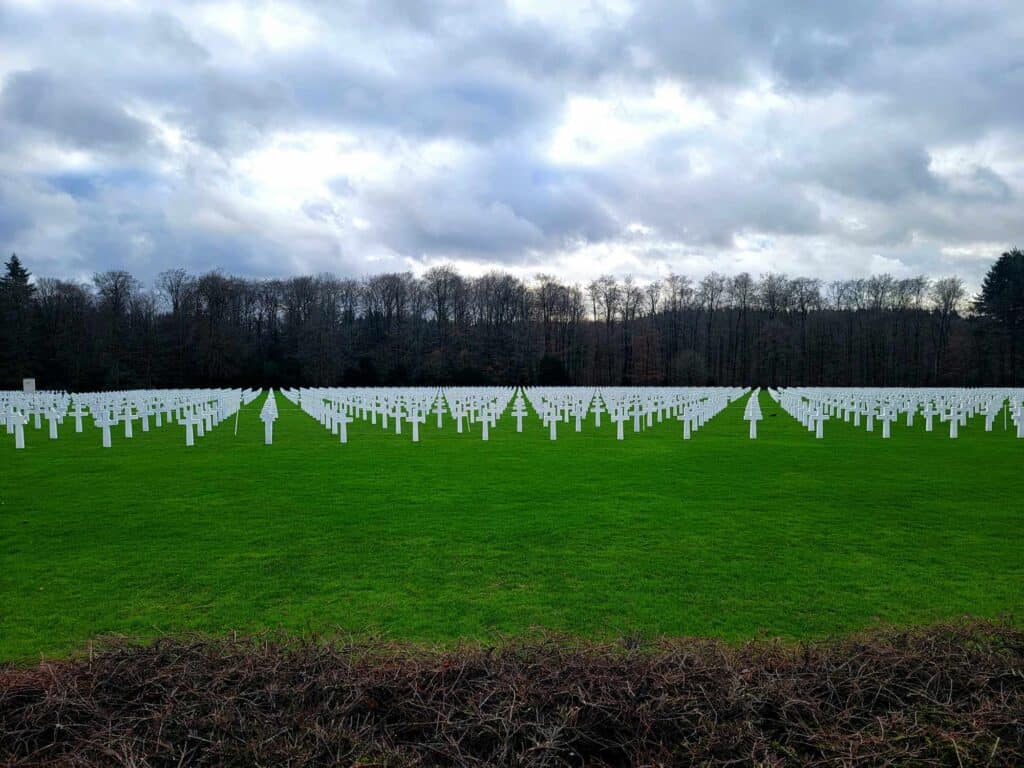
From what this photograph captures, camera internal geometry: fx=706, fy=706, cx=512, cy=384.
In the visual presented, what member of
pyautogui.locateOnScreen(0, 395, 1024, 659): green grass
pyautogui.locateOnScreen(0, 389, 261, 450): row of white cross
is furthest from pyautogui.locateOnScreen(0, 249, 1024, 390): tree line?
pyautogui.locateOnScreen(0, 395, 1024, 659): green grass

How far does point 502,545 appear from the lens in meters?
7.63

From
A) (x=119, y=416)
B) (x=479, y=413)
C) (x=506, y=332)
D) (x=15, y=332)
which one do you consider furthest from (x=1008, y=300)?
(x=15, y=332)

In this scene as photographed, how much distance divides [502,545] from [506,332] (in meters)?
82.7

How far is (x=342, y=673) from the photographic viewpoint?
305 cm

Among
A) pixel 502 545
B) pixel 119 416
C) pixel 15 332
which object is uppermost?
pixel 15 332

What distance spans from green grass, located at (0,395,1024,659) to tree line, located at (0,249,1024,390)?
207 feet

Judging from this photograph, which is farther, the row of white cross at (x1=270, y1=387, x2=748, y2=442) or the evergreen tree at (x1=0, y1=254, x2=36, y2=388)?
the evergreen tree at (x1=0, y1=254, x2=36, y2=388)

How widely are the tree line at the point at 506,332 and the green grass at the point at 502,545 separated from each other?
6316 cm

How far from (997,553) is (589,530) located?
420cm

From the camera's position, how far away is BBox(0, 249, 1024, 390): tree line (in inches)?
2943

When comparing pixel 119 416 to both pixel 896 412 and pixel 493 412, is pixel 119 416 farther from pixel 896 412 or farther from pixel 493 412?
pixel 896 412

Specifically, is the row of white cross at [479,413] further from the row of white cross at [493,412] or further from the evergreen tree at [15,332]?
the evergreen tree at [15,332]

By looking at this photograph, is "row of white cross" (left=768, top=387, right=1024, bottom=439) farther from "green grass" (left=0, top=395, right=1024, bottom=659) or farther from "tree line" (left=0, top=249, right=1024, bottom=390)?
"tree line" (left=0, top=249, right=1024, bottom=390)

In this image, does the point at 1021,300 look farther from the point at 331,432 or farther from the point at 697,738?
the point at 697,738
